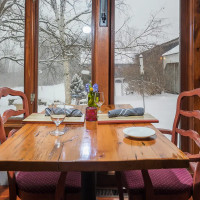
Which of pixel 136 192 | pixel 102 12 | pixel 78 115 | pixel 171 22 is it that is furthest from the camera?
pixel 171 22

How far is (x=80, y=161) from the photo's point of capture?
78 centimetres

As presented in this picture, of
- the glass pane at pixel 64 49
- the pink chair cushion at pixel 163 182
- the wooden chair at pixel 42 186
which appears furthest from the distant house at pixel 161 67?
the wooden chair at pixel 42 186

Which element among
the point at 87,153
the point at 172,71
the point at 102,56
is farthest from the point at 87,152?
the point at 172,71

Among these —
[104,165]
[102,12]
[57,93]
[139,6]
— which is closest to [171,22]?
[139,6]

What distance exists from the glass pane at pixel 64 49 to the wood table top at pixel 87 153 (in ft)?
4.23

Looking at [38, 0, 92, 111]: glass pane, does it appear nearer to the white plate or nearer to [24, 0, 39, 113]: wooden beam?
[24, 0, 39, 113]: wooden beam

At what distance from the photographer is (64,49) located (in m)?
2.38

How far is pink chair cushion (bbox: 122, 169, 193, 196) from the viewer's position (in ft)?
3.90

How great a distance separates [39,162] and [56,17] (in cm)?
189

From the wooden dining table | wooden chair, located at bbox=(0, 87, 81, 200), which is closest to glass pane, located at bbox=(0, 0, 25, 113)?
wooden chair, located at bbox=(0, 87, 81, 200)

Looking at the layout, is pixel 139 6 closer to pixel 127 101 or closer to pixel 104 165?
pixel 127 101

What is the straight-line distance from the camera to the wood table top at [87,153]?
0.78m

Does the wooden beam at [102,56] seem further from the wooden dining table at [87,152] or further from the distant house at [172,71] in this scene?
the wooden dining table at [87,152]

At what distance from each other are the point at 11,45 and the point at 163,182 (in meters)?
1.91
